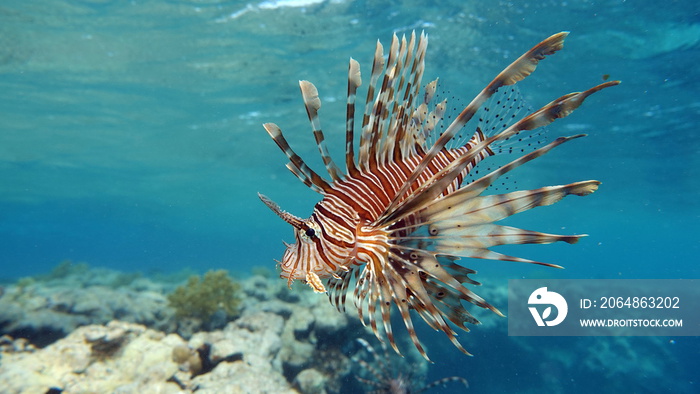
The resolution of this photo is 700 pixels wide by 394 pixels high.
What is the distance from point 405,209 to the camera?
1784mm

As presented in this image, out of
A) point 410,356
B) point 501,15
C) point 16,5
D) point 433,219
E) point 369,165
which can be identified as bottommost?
point 410,356

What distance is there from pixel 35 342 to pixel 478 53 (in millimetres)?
13113

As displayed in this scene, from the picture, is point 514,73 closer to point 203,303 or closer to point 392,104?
point 392,104

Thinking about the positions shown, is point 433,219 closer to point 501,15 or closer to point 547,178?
point 501,15

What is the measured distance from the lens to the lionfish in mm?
1642

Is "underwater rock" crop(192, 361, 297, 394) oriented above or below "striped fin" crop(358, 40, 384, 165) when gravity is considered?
below

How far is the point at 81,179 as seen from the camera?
3253cm

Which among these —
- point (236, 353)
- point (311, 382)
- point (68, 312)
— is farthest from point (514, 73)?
point (68, 312)

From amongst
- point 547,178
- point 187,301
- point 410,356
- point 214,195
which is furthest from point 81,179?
point 547,178

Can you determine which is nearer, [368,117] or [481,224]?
[481,224]

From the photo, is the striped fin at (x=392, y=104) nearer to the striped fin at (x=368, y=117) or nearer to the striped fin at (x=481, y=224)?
the striped fin at (x=368, y=117)

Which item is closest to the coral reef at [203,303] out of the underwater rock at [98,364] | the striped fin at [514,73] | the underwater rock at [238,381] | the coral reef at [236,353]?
the coral reef at [236,353]

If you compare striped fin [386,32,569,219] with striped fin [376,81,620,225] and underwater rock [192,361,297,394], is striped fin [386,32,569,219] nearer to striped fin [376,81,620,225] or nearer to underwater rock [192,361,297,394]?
striped fin [376,81,620,225]

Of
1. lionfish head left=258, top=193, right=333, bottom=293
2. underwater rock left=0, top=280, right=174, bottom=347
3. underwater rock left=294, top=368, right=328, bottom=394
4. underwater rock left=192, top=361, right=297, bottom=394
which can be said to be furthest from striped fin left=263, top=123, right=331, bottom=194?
underwater rock left=0, top=280, right=174, bottom=347
